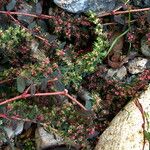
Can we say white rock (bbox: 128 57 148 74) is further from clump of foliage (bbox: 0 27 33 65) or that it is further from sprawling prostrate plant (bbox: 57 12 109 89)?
clump of foliage (bbox: 0 27 33 65)

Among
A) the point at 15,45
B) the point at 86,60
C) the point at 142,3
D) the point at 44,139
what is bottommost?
the point at 44,139

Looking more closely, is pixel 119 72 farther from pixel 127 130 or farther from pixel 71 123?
pixel 71 123

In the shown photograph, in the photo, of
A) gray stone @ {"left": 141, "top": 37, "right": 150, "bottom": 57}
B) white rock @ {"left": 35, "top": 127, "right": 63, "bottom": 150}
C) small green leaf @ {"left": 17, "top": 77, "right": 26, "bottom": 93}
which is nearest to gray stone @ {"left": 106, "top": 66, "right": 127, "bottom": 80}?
gray stone @ {"left": 141, "top": 37, "right": 150, "bottom": 57}

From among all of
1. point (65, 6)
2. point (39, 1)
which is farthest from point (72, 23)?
point (39, 1)

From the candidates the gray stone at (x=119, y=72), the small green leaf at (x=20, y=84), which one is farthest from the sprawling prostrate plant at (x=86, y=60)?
the small green leaf at (x=20, y=84)

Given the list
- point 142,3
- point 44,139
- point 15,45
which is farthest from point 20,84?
point 142,3

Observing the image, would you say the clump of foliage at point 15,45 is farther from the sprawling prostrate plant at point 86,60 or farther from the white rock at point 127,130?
the white rock at point 127,130
